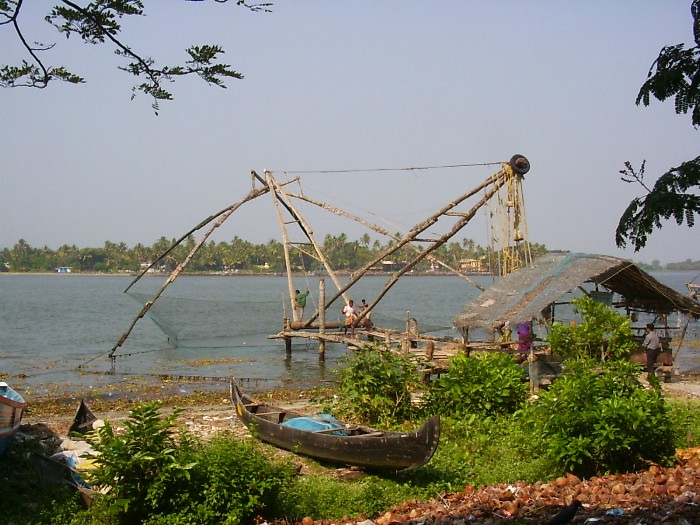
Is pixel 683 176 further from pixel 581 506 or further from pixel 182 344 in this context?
pixel 182 344

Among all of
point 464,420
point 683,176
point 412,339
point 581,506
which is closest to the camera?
point 683,176

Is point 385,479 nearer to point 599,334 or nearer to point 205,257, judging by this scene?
point 599,334

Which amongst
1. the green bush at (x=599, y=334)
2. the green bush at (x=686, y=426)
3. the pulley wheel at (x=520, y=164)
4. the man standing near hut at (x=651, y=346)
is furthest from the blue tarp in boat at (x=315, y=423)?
the pulley wheel at (x=520, y=164)

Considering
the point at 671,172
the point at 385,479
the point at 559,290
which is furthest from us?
the point at 559,290

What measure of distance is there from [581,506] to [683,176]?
10.9ft

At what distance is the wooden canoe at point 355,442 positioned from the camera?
313 inches

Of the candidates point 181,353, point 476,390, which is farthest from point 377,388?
point 181,353

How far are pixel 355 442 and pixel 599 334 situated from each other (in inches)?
210

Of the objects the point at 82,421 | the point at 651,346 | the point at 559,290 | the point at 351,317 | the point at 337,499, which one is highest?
the point at 559,290

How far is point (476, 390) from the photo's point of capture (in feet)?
34.3

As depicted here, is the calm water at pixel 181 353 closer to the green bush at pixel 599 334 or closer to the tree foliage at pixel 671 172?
the green bush at pixel 599 334

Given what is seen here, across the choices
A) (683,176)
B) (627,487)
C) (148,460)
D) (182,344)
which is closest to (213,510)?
(148,460)

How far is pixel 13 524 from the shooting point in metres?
7.44

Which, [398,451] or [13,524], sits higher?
[398,451]
